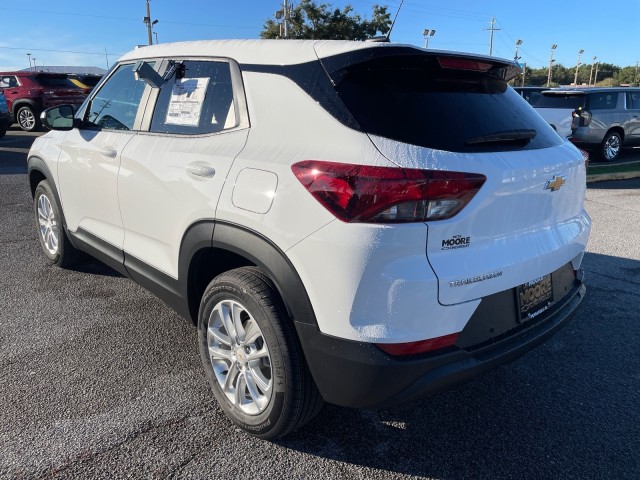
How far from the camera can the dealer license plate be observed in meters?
2.29

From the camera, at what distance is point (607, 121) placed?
40.5 feet

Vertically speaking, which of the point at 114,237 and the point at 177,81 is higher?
the point at 177,81

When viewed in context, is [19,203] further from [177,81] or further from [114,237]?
[177,81]

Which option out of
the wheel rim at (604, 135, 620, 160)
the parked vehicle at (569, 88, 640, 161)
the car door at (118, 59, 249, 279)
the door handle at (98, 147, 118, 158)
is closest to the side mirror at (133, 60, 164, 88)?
the car door at (118, 59, 249, 279)

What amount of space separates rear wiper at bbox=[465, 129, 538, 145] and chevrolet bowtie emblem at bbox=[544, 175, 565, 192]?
208 millimetres

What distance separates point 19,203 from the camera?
721 centimetres

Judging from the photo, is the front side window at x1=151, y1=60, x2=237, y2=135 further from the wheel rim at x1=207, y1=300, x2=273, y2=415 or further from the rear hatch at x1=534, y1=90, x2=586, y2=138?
the rear hatch at x1=534, y1=90, x2=586, y2=138

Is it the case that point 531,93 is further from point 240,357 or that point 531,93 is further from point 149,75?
point 240,357

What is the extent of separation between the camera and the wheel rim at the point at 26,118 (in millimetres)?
16438

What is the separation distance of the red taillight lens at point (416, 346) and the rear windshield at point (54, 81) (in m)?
17.5

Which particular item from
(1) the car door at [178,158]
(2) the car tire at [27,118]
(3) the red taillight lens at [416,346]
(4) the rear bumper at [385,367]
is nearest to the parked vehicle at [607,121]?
(1) the car door at [178,158]

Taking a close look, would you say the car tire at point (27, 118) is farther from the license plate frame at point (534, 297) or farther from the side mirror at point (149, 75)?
the license plate frame at point (534, 297)

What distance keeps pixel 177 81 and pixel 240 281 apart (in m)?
1.37

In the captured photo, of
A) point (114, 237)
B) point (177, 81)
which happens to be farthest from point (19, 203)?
point (177, 81)
